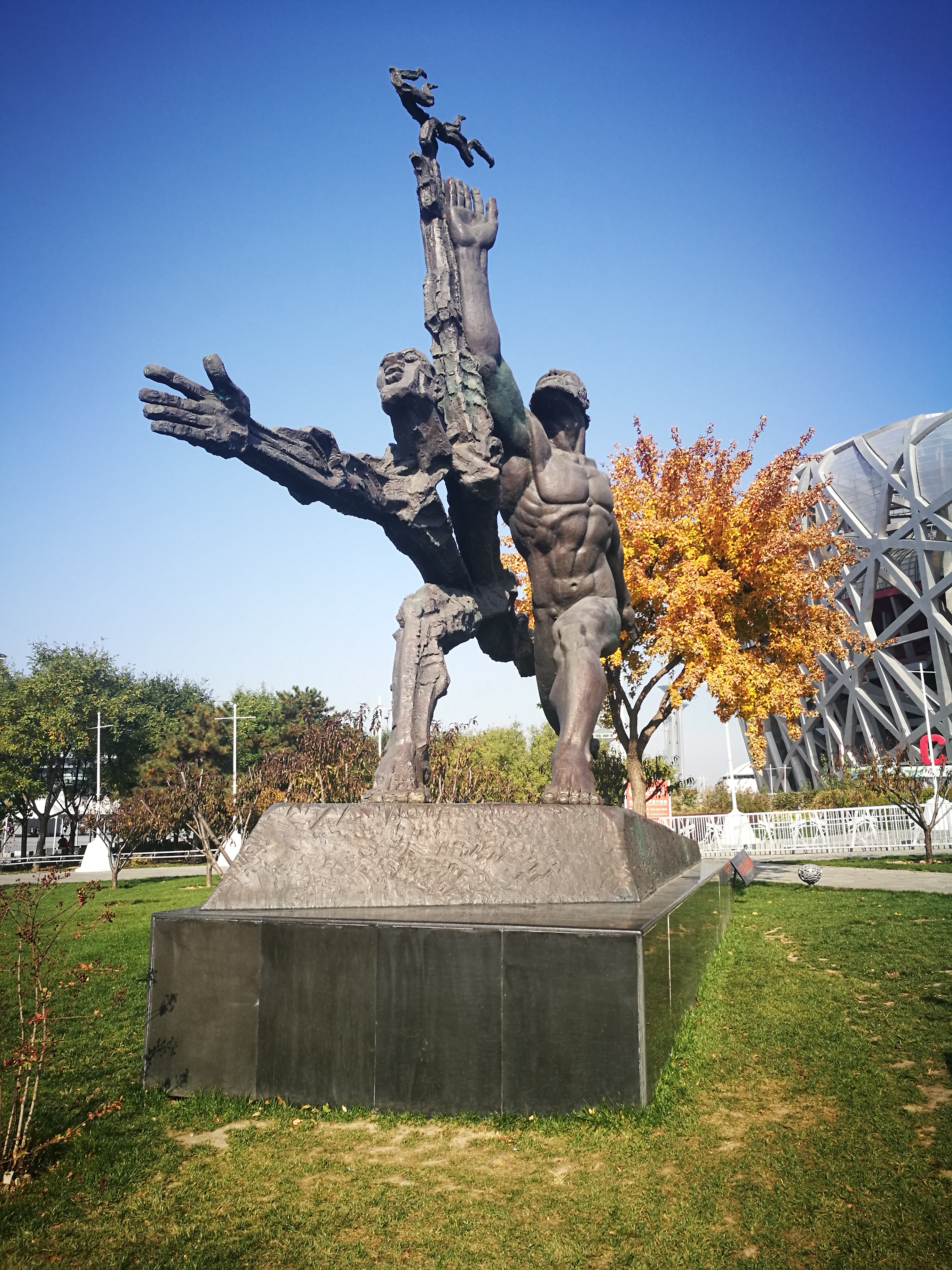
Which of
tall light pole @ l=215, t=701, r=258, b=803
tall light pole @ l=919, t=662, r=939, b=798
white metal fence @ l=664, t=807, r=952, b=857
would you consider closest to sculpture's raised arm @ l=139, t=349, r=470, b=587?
white metal fence @ l=664, t=807, r=952, b=857

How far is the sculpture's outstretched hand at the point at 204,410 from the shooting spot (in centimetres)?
487

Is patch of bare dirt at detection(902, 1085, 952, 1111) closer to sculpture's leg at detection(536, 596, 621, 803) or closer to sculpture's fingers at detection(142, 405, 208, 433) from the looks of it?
sculpture's leg at detection(536, 596, 621, 803)

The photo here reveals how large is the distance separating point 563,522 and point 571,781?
6.12ft

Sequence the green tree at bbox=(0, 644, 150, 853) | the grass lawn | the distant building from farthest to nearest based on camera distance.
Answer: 1. the distant building
2. the green tree at bbox=(0, 644, 150, 853)
3. the grass lawn

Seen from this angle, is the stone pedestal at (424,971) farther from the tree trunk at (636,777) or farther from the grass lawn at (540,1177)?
the tree trunk at (636,777)

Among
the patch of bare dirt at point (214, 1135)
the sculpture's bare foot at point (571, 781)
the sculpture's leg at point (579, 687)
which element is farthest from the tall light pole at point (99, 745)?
the patch of bare dirt at point (214, 1135)

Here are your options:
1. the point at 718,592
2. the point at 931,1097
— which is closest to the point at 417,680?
the point at 931,1097

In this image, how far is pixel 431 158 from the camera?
5.62 meters

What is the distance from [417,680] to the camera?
5.53 m

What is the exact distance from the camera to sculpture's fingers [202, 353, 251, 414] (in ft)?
15.9

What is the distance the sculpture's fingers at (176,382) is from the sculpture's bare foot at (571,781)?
2.89 metres

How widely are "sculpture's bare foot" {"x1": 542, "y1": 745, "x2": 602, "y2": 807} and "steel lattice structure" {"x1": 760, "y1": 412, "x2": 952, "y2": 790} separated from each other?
3527 cm

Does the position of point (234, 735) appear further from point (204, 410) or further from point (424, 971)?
point (424, 971)

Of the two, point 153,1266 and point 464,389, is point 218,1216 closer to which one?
point 153,1266
